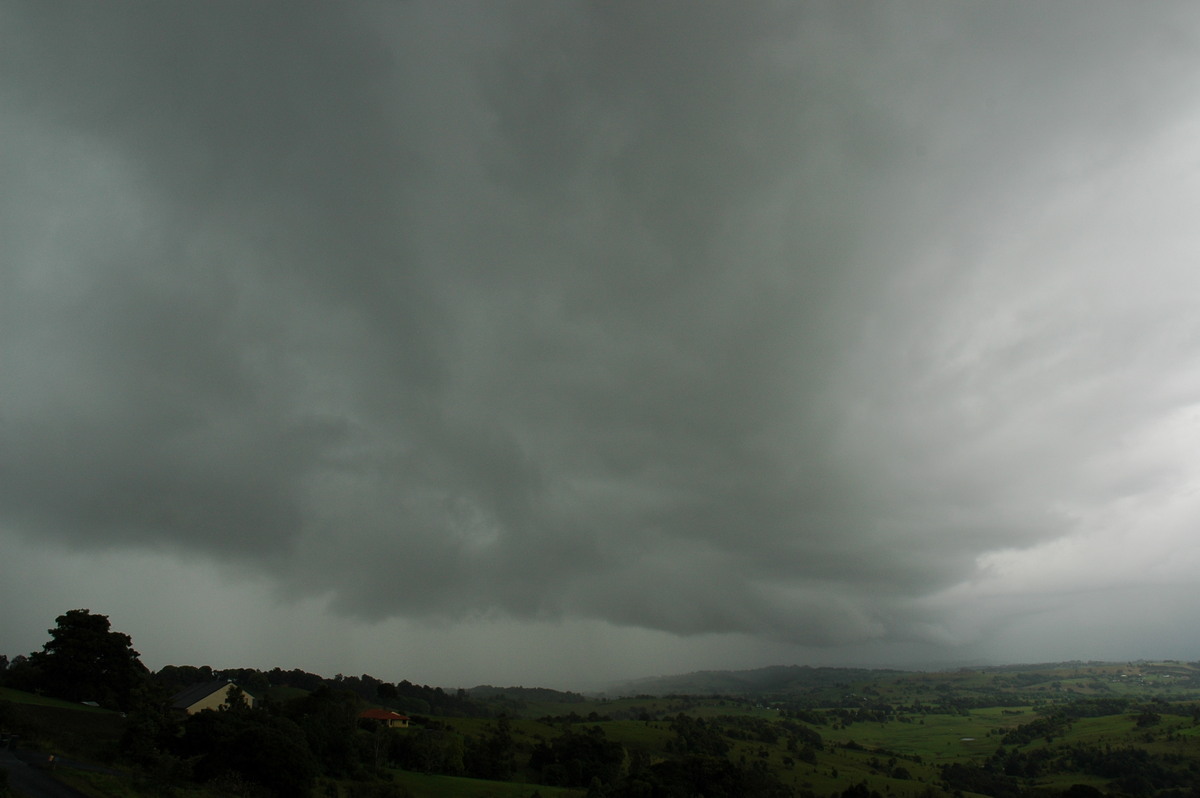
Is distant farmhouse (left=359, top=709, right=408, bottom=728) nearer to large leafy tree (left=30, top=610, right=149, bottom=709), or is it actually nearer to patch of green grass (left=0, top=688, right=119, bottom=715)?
large leafy tree (left=30, top=610, right=149, bottom=709)

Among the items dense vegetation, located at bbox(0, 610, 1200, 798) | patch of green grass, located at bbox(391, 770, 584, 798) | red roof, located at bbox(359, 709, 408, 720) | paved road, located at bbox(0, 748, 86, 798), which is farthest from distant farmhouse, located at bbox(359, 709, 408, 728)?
paved road, located at bbox(0, 748, 86, 798)

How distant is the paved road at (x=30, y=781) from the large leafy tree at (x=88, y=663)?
5333 centimetres

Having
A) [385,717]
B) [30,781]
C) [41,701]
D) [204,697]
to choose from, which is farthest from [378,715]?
[30,781]

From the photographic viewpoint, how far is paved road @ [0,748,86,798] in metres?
39.9

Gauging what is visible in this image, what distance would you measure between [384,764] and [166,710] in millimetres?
43613

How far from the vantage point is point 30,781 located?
4259 cm

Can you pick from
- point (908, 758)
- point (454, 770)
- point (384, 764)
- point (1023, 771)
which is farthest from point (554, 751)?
point (1023, 771)

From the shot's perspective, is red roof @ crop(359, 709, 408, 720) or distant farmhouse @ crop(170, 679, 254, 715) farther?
red roof @ crop(359, 709, 408, 720)

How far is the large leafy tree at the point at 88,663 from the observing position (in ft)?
310

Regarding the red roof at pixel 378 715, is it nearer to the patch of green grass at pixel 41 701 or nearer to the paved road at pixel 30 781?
the patch of green grass at pixel 41 701

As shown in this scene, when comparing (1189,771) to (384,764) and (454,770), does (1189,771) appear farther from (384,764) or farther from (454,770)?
(384,764)

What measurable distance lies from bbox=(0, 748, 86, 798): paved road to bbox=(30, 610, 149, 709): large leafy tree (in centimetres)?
5333

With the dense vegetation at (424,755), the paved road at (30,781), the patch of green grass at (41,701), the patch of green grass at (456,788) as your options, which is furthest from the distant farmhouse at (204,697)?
the paved road at (30,781)

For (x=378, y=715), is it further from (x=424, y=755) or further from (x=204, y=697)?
(x=204, y=697)
